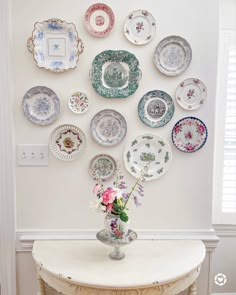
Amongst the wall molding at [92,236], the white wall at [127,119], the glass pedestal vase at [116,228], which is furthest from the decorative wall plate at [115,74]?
the wall molding at [92,236]

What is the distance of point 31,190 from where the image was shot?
6.10ft

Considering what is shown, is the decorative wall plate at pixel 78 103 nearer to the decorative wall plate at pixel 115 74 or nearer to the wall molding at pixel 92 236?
the decorative wall plate at pixel 115 74

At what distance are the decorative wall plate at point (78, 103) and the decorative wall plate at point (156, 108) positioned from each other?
313 millimetres

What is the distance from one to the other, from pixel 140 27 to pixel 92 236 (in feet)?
4.03

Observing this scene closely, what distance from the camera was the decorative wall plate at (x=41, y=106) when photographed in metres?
1.80

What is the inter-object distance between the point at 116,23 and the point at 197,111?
677mm

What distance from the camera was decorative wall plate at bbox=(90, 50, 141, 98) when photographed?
1.79 m

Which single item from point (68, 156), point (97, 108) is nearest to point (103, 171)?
point (68, 156)

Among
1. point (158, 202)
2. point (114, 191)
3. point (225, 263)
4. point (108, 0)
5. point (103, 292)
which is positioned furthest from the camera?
→ point (225, 263)

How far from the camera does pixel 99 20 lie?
5.82ft

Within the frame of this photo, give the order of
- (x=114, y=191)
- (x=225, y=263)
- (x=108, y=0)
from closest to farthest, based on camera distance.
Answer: (x=114, y=191), (x=108, y=0), (x=225, y=263)

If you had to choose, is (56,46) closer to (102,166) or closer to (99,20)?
(99,20)

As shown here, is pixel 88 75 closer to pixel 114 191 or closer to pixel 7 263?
pixel 114 191

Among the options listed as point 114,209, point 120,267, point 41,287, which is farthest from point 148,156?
point 41,287
